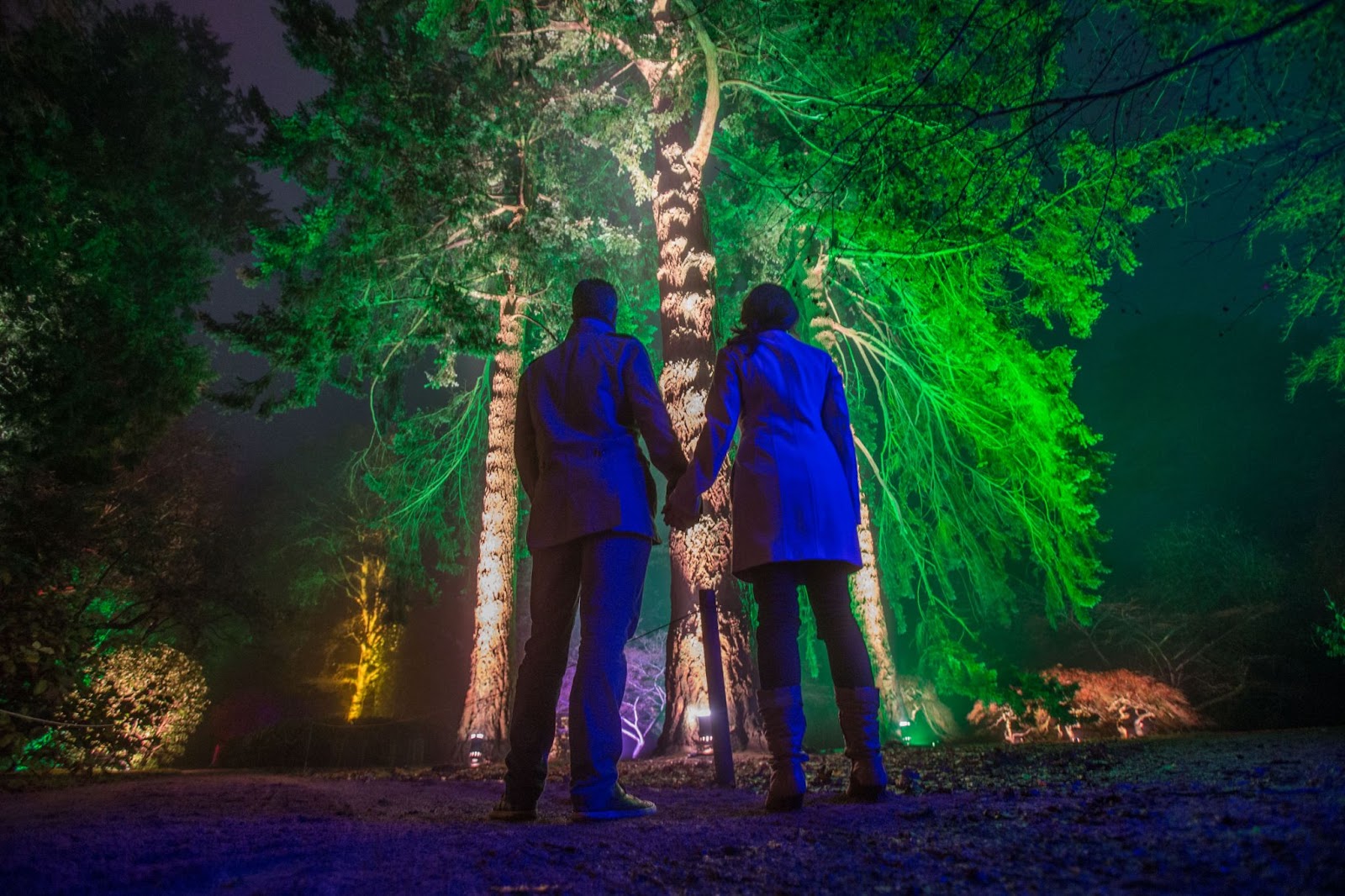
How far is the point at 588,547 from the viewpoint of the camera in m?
2.82

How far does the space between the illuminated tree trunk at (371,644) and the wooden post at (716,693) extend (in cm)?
2183

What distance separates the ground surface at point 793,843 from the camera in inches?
53.6

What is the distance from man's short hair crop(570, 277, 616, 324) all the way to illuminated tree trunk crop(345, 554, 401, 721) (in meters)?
22.4

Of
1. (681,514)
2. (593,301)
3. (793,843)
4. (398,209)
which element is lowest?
(793,843)

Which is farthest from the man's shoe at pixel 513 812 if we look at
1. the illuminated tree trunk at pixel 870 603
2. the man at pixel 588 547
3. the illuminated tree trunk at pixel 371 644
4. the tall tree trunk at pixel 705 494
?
the illuminated tree trunk at pixel 371 644

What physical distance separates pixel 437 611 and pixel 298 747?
549 inches

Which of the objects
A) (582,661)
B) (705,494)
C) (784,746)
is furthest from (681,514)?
(705,494)

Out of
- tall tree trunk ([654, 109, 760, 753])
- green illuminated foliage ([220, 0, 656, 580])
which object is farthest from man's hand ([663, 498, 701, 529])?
green illuminated foliage ([220, 0, 656, 580])

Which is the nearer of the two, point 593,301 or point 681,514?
point 681,514

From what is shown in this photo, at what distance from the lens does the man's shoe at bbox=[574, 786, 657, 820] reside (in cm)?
249

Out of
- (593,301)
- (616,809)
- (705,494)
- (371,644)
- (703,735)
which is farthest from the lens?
(371,644)

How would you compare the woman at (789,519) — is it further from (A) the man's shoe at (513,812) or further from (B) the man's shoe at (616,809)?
(A) the man's shoe at (513,812)

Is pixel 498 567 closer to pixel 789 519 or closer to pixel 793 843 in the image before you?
pixel 789 519

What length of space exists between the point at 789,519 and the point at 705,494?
137 inches
